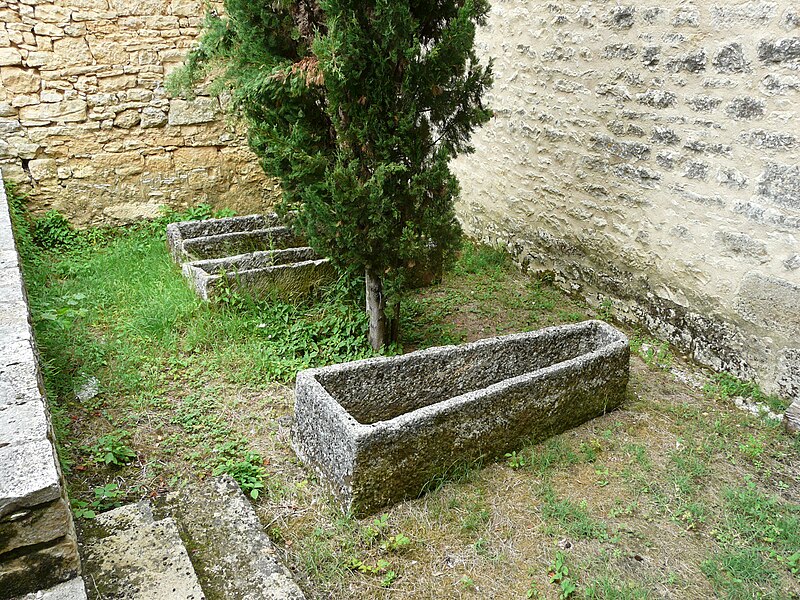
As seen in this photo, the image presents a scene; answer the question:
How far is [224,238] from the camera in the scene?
510cm

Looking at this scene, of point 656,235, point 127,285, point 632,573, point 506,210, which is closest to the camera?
point 632,573

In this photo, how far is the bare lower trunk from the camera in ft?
12.2

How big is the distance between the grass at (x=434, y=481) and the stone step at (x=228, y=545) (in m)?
0.17

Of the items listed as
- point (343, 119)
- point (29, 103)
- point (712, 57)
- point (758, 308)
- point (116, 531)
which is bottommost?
point (116, 531)

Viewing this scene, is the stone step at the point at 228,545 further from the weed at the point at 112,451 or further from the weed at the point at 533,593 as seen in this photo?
the weed at the point at 533,593

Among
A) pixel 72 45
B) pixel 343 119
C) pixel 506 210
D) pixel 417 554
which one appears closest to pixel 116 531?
pixel 417 554

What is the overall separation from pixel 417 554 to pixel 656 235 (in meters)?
2.93

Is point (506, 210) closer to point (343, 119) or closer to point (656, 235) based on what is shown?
point (656, 235)

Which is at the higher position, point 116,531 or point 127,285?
point 116,531

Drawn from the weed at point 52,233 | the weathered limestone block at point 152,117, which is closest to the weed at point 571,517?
the weed at point 52,233

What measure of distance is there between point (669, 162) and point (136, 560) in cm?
388

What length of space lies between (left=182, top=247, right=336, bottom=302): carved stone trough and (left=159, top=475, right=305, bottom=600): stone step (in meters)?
1.88

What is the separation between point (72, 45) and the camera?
A: 17.9ft

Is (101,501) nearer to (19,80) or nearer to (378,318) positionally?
(378,318)
